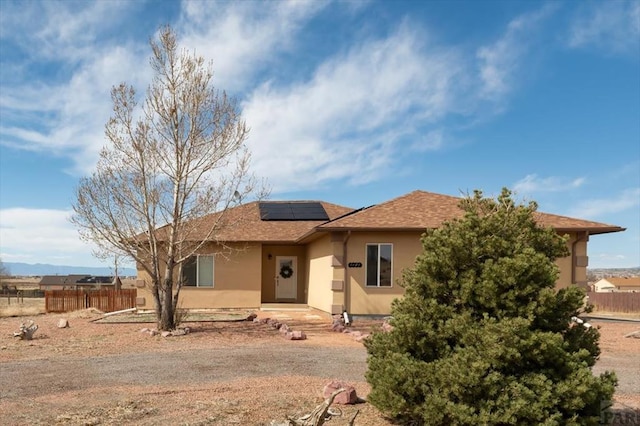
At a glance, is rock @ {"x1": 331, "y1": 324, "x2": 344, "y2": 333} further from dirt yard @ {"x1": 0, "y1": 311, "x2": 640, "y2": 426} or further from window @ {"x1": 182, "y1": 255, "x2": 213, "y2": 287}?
window @ {"x1": 182, "y1": 255, "x2": 213, "y2": 287}

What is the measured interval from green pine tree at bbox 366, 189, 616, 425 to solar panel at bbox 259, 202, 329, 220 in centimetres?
1703

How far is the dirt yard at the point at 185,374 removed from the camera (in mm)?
5844

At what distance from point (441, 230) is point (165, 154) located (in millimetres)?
10643

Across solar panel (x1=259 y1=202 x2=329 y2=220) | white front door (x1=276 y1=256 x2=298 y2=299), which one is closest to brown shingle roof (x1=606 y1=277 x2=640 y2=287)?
solar panel (x1=259 y1=202 x2=329 y2=220)

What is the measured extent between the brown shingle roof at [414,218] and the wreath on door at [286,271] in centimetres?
660

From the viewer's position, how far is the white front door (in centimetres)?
2173

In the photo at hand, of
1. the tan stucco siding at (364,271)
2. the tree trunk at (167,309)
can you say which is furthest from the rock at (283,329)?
the tree trunk at (167,309)

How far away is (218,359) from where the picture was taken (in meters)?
9.57

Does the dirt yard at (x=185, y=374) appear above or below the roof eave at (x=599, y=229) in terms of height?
below

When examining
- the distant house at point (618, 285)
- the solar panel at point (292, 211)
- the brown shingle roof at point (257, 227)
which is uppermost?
the solar panel at point (292, 211)

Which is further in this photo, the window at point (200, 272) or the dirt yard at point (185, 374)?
the window at point (200, 272)

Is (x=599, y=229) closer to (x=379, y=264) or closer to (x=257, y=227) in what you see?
(x=379, y=264)

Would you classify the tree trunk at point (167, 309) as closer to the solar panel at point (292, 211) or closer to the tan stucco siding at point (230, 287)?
the tan stucco siding at point (230, 287)

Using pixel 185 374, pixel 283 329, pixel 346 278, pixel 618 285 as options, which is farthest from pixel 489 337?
pixel 618 285
